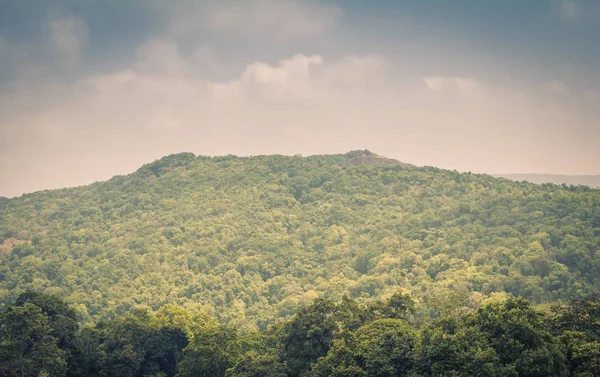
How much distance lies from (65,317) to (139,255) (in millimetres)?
43736

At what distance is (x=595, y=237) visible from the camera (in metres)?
77.7

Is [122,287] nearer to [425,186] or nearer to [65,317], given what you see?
[65,317]

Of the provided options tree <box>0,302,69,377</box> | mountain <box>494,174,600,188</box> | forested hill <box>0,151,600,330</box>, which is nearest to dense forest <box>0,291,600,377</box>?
tree <box>0,302,69,377</box>

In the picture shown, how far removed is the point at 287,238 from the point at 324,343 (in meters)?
→ 58.3

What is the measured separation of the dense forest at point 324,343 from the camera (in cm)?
3362

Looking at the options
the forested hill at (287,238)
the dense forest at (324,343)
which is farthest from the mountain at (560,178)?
the dense forest at (324,343)

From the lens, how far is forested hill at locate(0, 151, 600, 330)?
257 feet

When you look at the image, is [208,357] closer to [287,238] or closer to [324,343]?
[324,343]

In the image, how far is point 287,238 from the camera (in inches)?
4026

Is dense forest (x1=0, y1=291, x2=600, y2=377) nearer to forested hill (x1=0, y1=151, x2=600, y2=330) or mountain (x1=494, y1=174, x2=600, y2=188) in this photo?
forested hill (x1=0, y1=151, x2=600, y2=330)

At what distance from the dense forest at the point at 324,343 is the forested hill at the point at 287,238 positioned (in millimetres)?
10552

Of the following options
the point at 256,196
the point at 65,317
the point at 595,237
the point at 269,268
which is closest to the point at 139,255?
the point at 269,268

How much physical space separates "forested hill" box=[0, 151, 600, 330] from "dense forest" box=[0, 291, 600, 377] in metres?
10.6

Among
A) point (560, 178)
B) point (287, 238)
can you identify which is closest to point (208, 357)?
point (287, 238)
